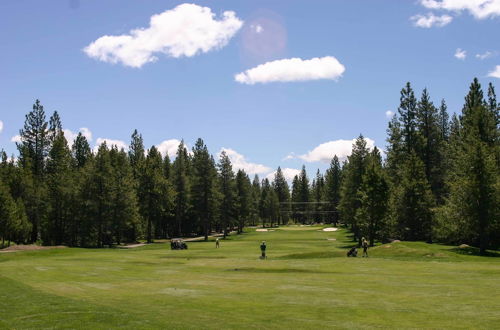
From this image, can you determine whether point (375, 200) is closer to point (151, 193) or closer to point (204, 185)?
point (204, 185)

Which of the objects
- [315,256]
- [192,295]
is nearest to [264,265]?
[315,256]

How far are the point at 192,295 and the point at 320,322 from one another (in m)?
9.19

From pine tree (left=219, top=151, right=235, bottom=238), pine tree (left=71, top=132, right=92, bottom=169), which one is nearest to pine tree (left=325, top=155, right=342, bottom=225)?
pine tree (left=219, top=151, right=235, bottom=238)

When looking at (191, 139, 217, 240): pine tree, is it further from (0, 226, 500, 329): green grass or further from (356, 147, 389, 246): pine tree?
(0, 226, 500, 329): green grass

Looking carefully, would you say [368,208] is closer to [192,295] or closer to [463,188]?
[463,188]

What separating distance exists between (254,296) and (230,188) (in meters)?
87.9

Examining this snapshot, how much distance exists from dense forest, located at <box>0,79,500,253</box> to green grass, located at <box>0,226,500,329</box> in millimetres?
22062

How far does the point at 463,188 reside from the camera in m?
54.5

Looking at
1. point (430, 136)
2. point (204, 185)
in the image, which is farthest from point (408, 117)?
point (204, 185)

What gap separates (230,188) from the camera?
112 meters

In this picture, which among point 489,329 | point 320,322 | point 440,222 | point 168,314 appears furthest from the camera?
point 440,222

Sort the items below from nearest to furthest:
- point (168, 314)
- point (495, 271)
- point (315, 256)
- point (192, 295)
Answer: point (168, 314) → point (192, 295) → point (495, 271) → point (315, 256)

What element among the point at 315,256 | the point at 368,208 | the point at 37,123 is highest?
the point at 37,123

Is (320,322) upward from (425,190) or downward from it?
downward
